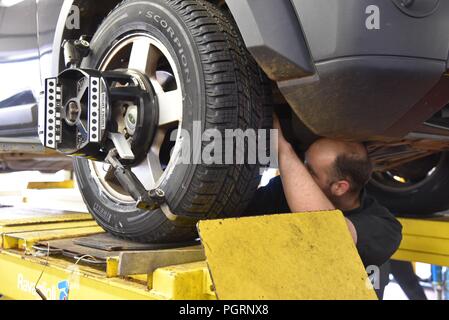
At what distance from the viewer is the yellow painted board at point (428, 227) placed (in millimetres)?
2252

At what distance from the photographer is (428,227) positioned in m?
2.31

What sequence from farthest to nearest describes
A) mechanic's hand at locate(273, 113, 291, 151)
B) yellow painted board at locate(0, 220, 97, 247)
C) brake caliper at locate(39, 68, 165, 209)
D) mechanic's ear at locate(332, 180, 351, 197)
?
yellow painted board at locate(0, 220, 97, 247)
mechanic's ear at locate(332, 180, 351, 197)
mechanic's hand at locate(273, 113, 291, 151)
brake caliper at locate(39, 68, 165, 209)

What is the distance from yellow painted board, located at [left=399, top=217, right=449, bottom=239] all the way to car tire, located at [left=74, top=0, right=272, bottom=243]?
1233 mm

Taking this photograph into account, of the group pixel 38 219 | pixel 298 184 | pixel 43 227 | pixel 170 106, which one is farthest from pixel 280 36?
pixel 38 219

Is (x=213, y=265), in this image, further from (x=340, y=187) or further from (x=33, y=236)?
(x=33, y=236)

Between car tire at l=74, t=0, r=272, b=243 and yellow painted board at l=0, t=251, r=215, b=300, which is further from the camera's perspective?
car tire at l=74, t=0, r=272, b=243

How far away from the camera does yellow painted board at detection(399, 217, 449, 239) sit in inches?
88.7

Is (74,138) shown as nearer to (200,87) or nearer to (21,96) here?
(200,87)

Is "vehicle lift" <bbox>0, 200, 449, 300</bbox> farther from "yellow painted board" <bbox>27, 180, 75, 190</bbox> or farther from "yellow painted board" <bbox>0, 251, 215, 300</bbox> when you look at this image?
"yellow painted board" <bbox>27, 180, 75, 190</bbox>

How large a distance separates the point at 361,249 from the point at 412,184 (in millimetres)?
1269

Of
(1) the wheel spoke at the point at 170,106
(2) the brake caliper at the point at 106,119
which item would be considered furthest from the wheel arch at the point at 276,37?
(2) the brake caliper at the point at 106,119

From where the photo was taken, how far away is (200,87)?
128 centimetres

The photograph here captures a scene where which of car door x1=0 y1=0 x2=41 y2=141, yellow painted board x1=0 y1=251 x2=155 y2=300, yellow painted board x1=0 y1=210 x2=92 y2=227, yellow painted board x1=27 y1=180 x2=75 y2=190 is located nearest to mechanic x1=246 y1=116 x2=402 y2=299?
yellow painted board x1=0 y1=251 x2=155 y2=300

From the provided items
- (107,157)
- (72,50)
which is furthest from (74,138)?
(72,50)
